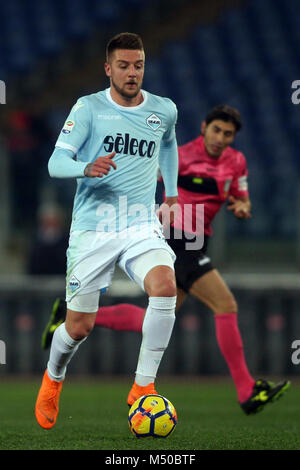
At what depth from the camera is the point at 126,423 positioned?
5.75m

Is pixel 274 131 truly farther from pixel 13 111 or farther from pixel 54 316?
pixel 54 316

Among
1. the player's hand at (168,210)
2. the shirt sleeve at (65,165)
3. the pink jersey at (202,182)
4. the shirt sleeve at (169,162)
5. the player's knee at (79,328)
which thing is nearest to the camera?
the shirt sleeve at (65,165)

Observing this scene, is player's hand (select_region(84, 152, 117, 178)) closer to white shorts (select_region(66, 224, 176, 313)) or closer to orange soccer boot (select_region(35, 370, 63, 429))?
white shorts (select_region(66, 224, 176, 313))

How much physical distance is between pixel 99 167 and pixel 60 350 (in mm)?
1218

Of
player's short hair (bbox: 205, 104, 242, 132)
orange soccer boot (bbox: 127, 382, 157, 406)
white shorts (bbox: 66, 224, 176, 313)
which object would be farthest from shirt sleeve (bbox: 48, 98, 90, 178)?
player's short hair (bbox: 205, 104, 242, 132)

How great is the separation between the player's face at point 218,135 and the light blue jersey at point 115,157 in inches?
49.5

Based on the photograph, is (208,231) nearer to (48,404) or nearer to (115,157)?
(115,157)

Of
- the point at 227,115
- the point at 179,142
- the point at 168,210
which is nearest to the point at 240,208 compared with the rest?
the point at 227,115

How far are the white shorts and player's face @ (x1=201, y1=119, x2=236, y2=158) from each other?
4.97ft

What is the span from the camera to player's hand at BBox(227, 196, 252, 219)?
636cm

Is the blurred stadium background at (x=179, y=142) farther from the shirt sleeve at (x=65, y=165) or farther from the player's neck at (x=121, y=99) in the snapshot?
the shirt sleeve at (x=65, y=165)

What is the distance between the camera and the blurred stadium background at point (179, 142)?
9.29 m

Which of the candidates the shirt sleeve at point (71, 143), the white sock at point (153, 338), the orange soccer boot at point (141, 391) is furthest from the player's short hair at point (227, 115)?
the orange soccer boot at point (141, 391)

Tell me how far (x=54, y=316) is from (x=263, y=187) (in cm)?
611
